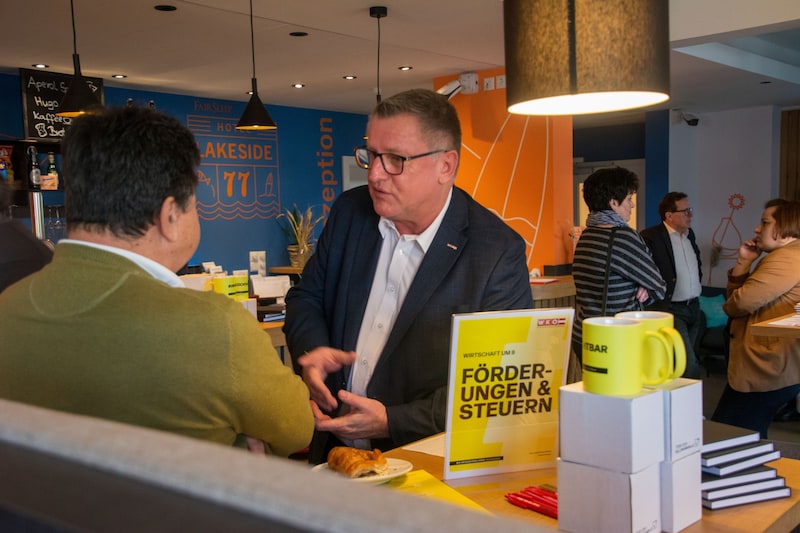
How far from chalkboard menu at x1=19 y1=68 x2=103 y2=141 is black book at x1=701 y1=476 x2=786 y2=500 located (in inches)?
281

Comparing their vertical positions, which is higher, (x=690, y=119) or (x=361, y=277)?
(x=690, y=119)

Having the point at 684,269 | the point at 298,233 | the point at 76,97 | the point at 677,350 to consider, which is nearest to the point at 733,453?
the point at 677,350

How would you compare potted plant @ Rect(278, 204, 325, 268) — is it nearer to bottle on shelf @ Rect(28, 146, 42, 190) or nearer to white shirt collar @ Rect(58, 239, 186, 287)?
bottle on shelf @ Rect(28, 146, 42, 190)

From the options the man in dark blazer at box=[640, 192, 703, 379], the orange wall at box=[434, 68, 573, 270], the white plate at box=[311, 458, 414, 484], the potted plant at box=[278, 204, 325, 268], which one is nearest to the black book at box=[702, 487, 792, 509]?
the white plate at box=[311, 458, 414, 484]

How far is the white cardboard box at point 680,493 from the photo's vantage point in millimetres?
1199

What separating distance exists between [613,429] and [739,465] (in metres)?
0.38

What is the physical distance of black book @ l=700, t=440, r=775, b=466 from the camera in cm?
136

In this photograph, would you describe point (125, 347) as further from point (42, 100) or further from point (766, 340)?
point (42, 100)

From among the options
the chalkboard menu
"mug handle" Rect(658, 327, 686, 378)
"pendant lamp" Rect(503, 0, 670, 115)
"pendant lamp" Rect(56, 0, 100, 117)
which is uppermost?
the chalkboard menu

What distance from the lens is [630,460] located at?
1.14m

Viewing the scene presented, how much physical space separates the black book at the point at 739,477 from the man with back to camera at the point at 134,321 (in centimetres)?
74

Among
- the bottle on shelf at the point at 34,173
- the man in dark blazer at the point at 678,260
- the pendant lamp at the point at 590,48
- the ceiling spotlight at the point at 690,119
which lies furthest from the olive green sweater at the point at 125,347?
the ceiling spotlight at the point at 690,119

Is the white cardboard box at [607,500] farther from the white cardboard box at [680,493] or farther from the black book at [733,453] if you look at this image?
the black book at [733,453]

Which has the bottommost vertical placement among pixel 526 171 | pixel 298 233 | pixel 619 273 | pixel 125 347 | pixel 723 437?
pixel 723 437
